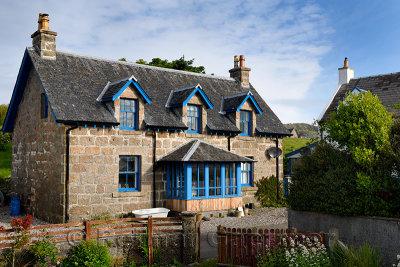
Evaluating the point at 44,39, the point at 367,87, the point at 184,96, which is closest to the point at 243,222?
the point at 184,96

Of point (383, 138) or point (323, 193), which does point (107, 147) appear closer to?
point (323, 193)

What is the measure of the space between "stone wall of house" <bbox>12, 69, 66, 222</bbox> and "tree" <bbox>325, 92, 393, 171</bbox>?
36.9 feet

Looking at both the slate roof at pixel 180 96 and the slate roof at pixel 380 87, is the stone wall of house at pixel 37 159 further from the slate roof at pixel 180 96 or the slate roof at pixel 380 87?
the slate roof at pixel 380 87

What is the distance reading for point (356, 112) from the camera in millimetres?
12258

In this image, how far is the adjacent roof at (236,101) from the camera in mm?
23094

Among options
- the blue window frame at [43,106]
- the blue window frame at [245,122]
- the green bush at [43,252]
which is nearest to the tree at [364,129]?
the green bush at [43,252]

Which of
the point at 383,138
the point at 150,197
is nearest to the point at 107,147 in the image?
the point at 150,197

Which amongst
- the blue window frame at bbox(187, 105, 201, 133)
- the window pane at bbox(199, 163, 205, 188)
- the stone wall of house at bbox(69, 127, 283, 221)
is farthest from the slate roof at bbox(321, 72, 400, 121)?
the stone wall of house at bbox(69, 127, 283, 221)

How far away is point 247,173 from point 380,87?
483 inches

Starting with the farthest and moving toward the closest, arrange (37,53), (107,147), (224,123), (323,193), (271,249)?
(224,123) → (37,53) → (107,147) → (323,193) → (271,249)

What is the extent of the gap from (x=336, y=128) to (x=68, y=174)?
10.9 m

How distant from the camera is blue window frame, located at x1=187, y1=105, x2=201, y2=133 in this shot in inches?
850

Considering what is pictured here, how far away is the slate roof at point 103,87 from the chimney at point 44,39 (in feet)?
1.06

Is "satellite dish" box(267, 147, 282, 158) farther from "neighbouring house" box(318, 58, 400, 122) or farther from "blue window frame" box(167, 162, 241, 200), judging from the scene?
"neighbouring house" box(318, 58, 400, 122)
